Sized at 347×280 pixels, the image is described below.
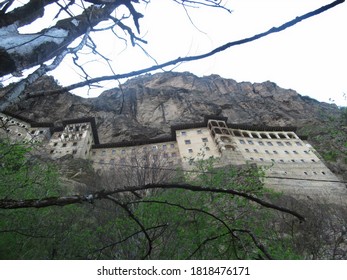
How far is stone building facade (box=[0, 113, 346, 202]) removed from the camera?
3491cm

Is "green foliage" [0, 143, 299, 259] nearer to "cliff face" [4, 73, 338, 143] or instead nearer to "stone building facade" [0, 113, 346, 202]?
"stone building facade" [0, 113, 346, 202]

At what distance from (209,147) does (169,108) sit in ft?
62.7

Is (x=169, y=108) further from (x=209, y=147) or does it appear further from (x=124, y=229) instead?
(x=124, y=229)

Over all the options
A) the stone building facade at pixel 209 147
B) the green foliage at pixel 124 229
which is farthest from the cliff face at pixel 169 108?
the green foliage at pixel 124 229

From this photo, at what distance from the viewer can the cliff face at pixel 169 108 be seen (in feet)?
159

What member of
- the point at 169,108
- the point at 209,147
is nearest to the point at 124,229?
the point at 209,147

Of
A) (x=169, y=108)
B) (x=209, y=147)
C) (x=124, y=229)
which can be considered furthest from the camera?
(x=169, y=108)

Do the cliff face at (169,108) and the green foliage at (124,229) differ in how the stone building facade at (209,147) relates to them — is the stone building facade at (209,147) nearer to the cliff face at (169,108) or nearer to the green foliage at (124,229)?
the cliff face at (169,108)

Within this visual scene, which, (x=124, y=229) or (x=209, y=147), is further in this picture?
(x=209, y=147)

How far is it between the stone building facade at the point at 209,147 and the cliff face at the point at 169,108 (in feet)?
15.7

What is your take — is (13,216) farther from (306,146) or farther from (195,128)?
(306,146)

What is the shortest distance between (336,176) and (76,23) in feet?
137

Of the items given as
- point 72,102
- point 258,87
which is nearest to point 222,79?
point 258,87

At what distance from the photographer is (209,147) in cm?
3828
